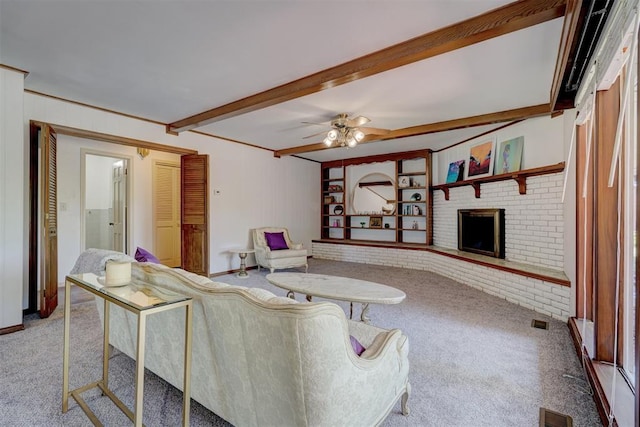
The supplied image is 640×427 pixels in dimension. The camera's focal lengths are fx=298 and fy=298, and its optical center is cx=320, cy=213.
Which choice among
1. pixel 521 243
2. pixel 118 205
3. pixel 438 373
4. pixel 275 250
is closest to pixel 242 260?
pixel 275 250

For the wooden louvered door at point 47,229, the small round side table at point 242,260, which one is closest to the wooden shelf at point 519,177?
the small round side table at point 242,260

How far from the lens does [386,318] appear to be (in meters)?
3.09

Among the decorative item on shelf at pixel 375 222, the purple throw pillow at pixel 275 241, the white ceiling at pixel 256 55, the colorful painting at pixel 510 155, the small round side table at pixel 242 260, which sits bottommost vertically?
the small round side table at pixel 242 260

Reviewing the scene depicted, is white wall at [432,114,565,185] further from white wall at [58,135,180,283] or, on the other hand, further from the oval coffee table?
white wall at [58,135,180,283]

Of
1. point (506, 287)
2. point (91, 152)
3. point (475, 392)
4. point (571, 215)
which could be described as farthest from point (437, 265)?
point (91, 152)

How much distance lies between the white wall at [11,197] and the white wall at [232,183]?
498 millimetres

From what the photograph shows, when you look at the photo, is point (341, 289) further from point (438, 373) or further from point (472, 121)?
point (472, 121)

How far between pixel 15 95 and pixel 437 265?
5858 millimetres

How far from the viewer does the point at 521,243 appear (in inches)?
156

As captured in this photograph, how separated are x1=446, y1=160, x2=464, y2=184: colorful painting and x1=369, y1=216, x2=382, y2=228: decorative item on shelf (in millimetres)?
1692

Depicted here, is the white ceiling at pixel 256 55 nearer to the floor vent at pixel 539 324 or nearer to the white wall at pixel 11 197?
the white wall at pixel 11 197

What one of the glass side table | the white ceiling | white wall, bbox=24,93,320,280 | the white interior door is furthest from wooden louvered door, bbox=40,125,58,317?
the white interior door

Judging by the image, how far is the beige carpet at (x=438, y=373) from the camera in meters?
1.64

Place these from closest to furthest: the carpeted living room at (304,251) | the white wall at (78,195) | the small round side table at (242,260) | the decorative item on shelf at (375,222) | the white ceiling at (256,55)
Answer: the carpeted living room at (304,251)
the white ceiling at (256,55)
the white wall at (78,195)
the small round side table at (242,260)
the decorative item on shelf at (375,222)
